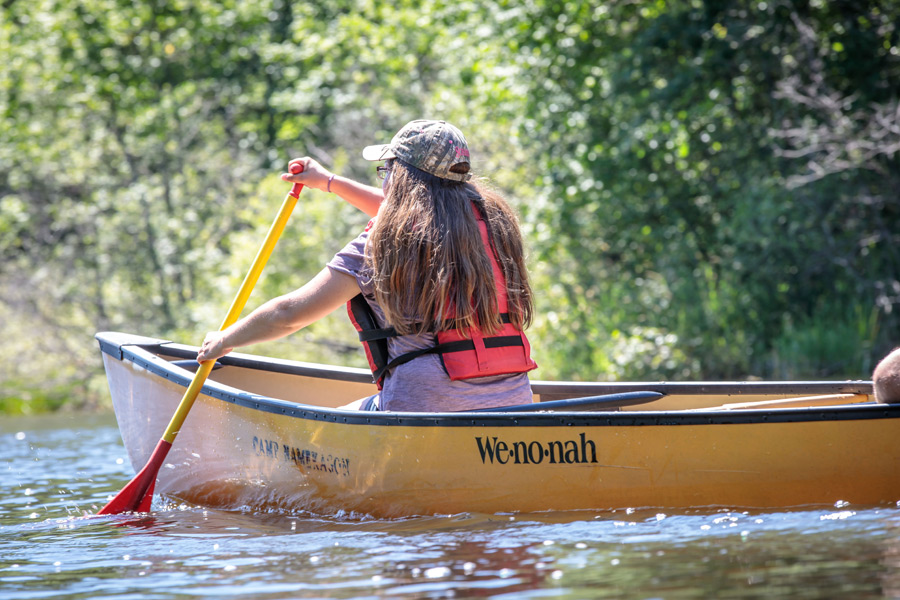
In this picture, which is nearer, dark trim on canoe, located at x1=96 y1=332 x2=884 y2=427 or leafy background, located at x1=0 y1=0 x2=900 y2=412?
dark trim on canoe, located at x1=96 y1=332 x2=884 y2=427

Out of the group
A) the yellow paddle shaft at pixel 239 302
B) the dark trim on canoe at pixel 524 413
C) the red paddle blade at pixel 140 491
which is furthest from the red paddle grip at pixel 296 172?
the red paddle blade at pixel 140 491

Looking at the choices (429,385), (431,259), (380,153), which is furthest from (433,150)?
(429,385)

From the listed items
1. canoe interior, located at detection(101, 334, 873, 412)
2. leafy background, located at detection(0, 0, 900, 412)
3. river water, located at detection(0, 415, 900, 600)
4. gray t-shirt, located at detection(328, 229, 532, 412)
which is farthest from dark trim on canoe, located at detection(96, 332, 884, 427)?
leafy background, located at detection(0, 0, 900, 412)

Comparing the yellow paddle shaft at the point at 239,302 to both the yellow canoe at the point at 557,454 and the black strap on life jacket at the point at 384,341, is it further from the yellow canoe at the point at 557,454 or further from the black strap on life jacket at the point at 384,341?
the black strap on life jacket at the point at 384,341

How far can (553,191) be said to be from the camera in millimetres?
9805

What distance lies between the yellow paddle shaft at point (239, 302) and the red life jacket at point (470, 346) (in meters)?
0.79

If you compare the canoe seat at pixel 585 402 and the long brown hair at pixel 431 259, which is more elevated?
the long brown hair at pixel 431 259

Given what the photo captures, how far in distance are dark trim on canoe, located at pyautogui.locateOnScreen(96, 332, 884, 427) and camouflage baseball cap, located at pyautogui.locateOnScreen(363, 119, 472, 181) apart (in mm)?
827

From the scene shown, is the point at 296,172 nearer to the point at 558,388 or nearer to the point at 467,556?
the point at 558,388

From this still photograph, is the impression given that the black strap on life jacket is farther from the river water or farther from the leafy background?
the leafy background

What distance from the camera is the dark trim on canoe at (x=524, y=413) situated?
10.6 ft

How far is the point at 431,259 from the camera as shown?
333cm

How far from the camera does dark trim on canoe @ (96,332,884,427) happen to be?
323 centimetres

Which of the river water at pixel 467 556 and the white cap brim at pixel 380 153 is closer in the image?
the river water at pixel 467 556
